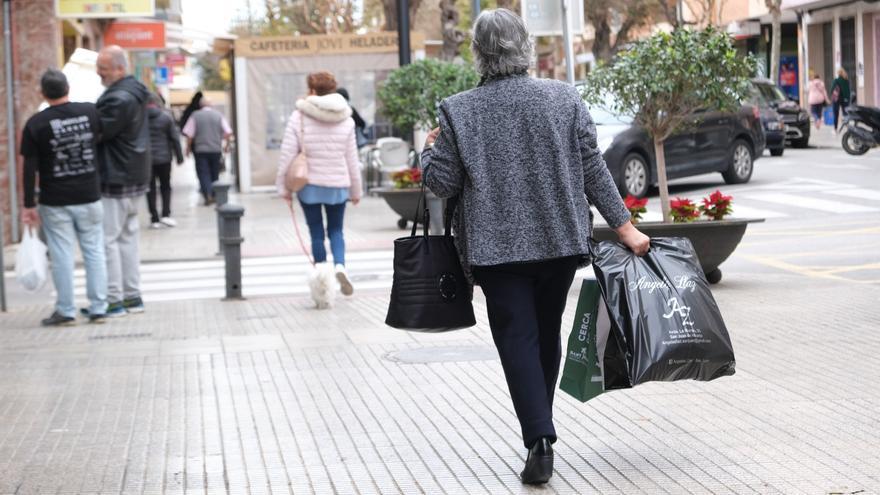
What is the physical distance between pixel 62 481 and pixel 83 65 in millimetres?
7262

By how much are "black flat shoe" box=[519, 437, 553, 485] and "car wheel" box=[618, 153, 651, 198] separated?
15.3 meters

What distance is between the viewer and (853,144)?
28.6m

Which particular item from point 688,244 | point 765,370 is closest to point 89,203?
point 765,370

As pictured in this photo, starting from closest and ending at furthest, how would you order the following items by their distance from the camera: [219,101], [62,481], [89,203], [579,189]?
[579,189] → [62,481] → [89,203] → [219,101]

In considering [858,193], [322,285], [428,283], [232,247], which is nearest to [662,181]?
[322,285]

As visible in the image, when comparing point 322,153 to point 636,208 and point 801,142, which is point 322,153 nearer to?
point 636,208

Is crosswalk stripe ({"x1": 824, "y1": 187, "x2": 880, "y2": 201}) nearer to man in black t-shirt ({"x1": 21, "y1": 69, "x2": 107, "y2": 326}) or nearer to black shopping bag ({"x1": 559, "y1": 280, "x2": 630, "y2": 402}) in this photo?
man in black t-shirt ({"x1": 21, "y1": 69, "x2": 107, "y2": 326})

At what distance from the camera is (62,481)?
5773mm

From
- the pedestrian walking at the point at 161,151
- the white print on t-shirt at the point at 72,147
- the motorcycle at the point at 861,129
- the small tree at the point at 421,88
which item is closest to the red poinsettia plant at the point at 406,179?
the small tree at the point at 421,88

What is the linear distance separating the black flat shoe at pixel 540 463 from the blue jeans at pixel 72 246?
19.7ft

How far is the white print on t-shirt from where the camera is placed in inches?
412

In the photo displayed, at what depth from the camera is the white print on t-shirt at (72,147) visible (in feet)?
34.3

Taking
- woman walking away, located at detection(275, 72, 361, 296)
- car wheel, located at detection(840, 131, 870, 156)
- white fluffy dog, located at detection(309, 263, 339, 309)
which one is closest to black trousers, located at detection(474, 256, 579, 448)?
white fluffy dog, located at detection(309, 263, 339, 309)

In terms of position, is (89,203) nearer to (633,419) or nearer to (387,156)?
(633,419)
